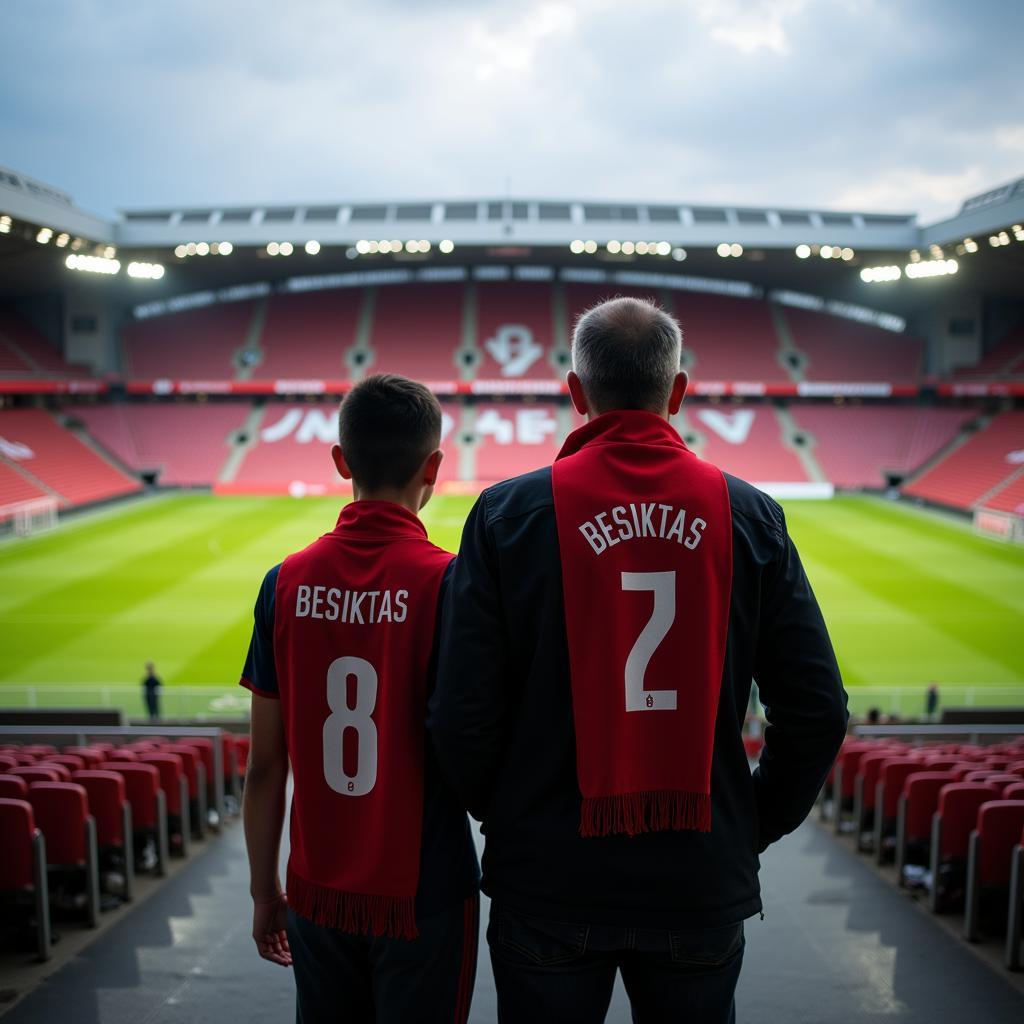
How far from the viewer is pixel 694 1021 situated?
2.10 metres

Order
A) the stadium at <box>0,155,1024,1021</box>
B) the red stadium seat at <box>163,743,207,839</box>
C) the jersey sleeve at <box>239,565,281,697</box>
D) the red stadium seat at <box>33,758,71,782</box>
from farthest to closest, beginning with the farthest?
the stadium at <box>0,155,1024,1021</box> → the red stadium seat at <box>163,743,207,839</box> → the red stadium seat at <box>33,758,71,782</box> → the jersey sleeve at <box>239,565,281,697</box>

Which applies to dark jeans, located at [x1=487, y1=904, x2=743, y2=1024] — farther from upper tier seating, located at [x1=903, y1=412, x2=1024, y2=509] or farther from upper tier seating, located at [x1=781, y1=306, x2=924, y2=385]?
upper tier seating, located at [x1=781, y1=306, x2=924, y2=385]

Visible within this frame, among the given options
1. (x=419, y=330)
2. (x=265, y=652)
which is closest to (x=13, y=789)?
(x=265, y=652)

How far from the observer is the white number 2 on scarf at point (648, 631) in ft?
6.65

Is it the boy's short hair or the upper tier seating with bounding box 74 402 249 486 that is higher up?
the upper tier seating with bounding box 74 402 249 486

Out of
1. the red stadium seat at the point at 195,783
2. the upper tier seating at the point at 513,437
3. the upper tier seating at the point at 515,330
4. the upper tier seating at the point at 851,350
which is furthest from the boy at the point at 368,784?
the upper tier seating at the point at 851,350

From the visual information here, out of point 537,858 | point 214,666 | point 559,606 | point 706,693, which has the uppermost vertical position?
point 559,606

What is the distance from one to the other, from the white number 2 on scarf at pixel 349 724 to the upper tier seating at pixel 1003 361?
47.3m

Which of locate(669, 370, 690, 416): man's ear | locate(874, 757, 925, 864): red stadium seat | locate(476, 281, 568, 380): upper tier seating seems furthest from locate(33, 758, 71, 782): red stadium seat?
locate(476, 281, 568, 380): upper tier seating

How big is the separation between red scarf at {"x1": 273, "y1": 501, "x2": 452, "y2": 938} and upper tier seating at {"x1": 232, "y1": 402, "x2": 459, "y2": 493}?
39681mm

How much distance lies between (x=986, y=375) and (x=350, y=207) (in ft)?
110

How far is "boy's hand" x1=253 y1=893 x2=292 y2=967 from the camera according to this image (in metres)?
2.62

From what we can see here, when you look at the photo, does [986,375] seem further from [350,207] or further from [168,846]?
[168,846]

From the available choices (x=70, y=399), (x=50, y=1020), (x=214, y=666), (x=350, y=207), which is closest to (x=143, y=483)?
(x=70, y=399)
